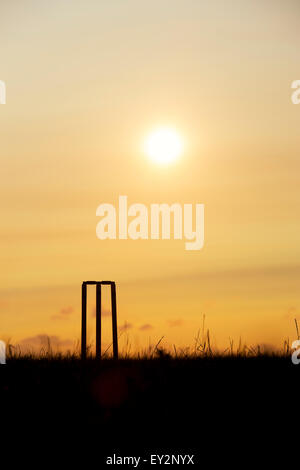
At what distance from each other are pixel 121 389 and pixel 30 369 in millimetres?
2413

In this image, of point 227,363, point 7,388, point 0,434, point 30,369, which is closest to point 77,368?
point 30,369

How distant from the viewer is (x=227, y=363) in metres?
11.4

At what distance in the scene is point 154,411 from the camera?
8.38m

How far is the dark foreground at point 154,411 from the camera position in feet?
24.5

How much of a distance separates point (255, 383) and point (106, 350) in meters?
3.89

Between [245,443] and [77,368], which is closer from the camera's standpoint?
[245,443]

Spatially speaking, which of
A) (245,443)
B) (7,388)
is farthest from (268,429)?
(7,388)

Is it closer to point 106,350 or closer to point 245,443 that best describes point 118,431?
point 245,443

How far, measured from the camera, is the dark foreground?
24.5 feet

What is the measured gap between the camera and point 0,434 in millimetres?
7785
